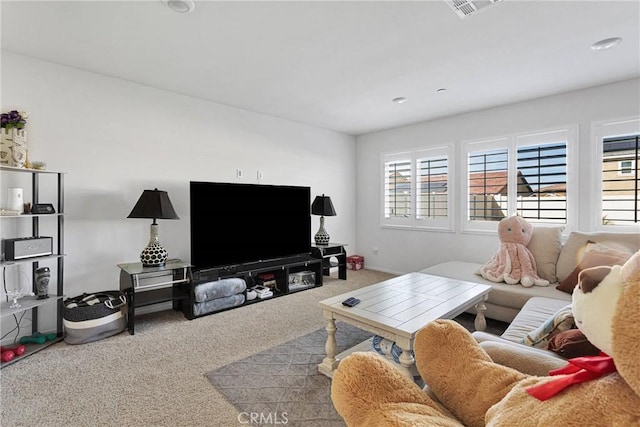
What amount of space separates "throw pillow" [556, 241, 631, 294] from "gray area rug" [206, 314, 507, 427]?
1.89m

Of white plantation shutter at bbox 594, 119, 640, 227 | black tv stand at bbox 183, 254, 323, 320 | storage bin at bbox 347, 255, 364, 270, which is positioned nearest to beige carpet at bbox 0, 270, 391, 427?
black tv stand at bbox 183, 254, 323, 320

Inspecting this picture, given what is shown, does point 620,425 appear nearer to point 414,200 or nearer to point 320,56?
point 320,56

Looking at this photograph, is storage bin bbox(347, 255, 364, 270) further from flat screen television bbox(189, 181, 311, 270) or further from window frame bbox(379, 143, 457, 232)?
flat screen television bbox(189, 181, 311, 270)

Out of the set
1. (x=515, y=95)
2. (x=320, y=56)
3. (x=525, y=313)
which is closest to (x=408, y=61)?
(x=320, y=56)

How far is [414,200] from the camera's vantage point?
4848mm

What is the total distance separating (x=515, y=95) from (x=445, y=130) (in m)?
1.01

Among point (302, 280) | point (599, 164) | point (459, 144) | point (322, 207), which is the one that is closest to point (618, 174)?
point (599, 164)

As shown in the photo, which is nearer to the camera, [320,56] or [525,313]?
[525,313]

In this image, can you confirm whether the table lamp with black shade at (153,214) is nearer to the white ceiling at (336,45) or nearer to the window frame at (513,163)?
the white ceiling at (336,45)

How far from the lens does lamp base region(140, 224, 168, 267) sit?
9.81 feet

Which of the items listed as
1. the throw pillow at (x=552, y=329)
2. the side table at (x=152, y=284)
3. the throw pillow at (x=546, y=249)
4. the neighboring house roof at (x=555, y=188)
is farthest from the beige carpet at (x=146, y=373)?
the neighboring house roof at (x=555, y=188)

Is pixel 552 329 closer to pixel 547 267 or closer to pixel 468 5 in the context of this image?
pixel 547 267

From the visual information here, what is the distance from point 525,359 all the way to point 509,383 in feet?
1.84

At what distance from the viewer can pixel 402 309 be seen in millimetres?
2051
